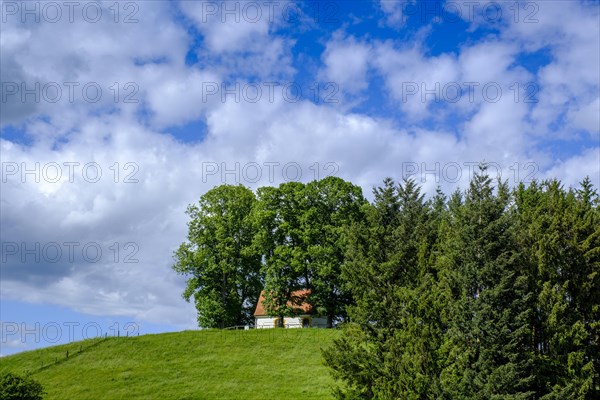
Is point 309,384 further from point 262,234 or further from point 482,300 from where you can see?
point 262,234

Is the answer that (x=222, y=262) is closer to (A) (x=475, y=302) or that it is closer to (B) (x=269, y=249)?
(B) (x=269, y=249)

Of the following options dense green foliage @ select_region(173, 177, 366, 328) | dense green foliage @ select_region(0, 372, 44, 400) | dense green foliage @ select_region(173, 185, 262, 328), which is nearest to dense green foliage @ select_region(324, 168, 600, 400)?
dense green foliage @ select_region(0, 372, 44, 400)

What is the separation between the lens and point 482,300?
33.0 metres

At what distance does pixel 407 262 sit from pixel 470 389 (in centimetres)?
906

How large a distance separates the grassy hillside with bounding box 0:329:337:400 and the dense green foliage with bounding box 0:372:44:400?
5.52 metres

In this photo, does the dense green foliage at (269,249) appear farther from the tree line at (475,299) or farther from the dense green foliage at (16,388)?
the dense green foliage at (16,388)

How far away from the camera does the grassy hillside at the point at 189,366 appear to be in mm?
45156

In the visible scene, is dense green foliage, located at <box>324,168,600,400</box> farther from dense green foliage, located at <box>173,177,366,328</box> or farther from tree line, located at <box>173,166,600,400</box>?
dense green foliage, located at <box>173,177,366,328</box>

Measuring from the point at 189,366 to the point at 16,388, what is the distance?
50.4 ft

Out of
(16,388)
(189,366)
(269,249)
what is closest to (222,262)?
(269,249)

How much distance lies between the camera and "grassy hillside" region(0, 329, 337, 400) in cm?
4516

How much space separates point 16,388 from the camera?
3975cm

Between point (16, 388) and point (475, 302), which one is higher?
point (475, 302)

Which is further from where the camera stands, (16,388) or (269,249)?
(269,249)
